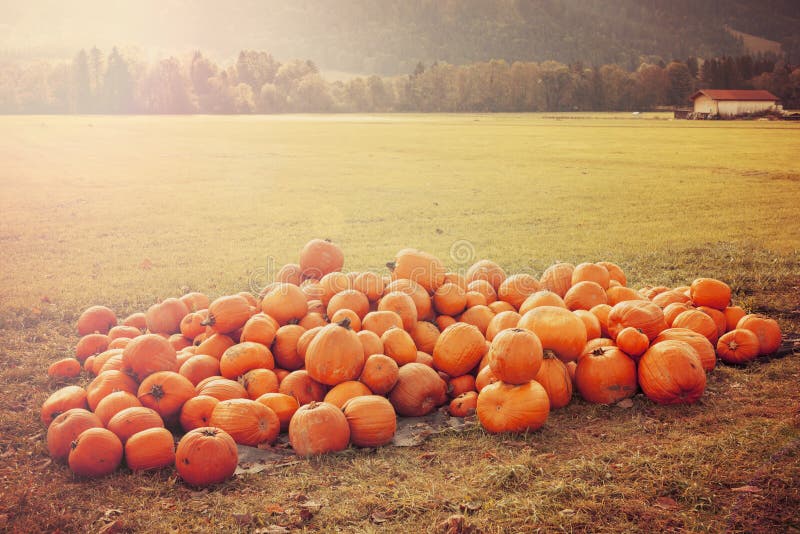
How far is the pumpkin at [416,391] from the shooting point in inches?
196

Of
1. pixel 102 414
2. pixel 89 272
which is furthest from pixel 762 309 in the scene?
pixel 89 272

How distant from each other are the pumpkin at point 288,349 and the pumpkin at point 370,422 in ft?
3.69

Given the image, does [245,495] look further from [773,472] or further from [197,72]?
[197,72]

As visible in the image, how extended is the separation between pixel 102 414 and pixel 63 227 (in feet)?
38.7

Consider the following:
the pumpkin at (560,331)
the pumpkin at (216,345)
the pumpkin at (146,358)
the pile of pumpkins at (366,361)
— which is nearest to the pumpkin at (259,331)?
the pile of pumpkins at (366,361)

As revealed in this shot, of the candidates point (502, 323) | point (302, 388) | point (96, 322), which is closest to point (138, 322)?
point (96, 322)

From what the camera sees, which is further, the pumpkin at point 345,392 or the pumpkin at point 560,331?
the pumpkin at point 560,331

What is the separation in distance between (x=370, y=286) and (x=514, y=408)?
2214 mm

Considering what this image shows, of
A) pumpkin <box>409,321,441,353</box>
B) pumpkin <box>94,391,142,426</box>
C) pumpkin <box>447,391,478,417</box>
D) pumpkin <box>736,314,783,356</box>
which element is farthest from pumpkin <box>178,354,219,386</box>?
pumpkin <box>736,314,783,356</box>

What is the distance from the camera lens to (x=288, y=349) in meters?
5.50

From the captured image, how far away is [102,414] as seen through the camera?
182 inches

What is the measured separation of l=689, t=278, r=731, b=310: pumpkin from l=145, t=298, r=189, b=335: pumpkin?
5.61 metres

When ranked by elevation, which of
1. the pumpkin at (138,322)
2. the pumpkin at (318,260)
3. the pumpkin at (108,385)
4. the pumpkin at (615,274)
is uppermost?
the pumpkin at (318,260)

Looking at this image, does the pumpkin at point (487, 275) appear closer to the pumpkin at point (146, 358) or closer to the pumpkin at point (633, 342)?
the pumpkin at point (633, 342)
